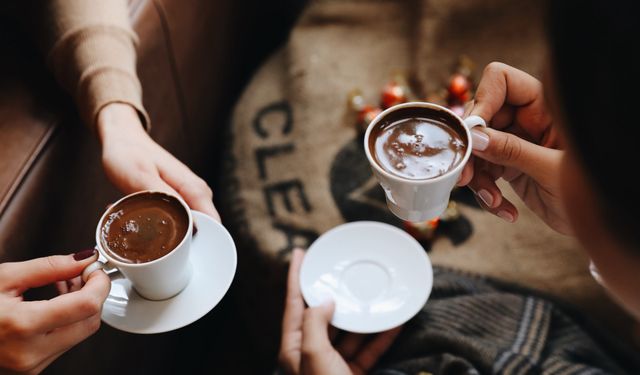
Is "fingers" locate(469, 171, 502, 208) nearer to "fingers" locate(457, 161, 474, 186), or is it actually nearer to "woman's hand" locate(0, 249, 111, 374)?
"fingers" locate(457, 161, 474, 186)

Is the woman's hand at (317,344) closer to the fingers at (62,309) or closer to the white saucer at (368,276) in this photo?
the white saucer at (368,276)

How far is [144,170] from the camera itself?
0.86 metres

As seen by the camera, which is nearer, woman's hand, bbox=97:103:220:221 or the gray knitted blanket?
woman's hand, bbox=97:103:220:221

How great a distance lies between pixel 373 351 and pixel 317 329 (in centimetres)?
13

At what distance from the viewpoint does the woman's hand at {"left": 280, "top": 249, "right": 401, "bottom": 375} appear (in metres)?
0.95

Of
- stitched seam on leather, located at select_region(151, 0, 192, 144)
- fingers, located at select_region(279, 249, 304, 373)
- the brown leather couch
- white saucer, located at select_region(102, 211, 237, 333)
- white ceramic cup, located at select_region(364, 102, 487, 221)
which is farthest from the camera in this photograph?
stitched seam on leather, located at select_region(151, 0, 192, 144)

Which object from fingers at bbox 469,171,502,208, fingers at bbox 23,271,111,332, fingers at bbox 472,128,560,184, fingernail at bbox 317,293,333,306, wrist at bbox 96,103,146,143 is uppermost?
fingers at bbox 472,128,560,184

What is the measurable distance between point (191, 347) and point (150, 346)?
0.27m

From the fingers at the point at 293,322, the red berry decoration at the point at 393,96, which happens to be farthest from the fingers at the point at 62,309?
the red berry decoration at the point at 393,96

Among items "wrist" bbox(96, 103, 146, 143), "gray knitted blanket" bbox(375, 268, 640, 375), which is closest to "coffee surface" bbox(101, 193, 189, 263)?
"wrist" bbox(96, 103, 146, 143)

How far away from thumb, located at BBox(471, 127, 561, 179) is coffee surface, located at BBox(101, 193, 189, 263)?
38 cm

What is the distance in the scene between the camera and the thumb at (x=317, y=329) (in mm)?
962

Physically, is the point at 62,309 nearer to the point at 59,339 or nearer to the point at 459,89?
the point at 59,339

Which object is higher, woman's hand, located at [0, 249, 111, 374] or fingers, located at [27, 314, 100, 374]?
woman's hand, located at [0, 249, 111, 374]
